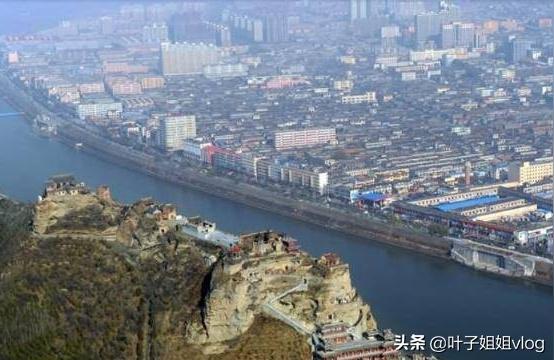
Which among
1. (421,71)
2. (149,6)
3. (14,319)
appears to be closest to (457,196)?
(14,319)

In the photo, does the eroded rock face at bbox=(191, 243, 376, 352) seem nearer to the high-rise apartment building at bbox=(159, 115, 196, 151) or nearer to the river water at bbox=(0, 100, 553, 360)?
the river water at bbox=(0, 100, 553, 360)

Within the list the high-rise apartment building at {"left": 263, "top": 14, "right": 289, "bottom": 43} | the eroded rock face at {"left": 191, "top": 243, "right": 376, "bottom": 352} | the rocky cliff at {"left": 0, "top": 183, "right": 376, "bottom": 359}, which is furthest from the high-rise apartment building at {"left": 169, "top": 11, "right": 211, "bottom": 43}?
the eroded rock face at {"left": 191, "top": 243, "right": 376, "bottom": 352}

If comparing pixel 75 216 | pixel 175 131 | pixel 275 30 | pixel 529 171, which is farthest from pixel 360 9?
pixel 75 216

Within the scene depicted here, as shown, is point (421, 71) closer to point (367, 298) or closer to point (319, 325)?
point (367, 298)

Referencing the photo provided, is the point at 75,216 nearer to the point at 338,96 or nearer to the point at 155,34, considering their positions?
the point at 338,96

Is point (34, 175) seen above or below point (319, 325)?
below
